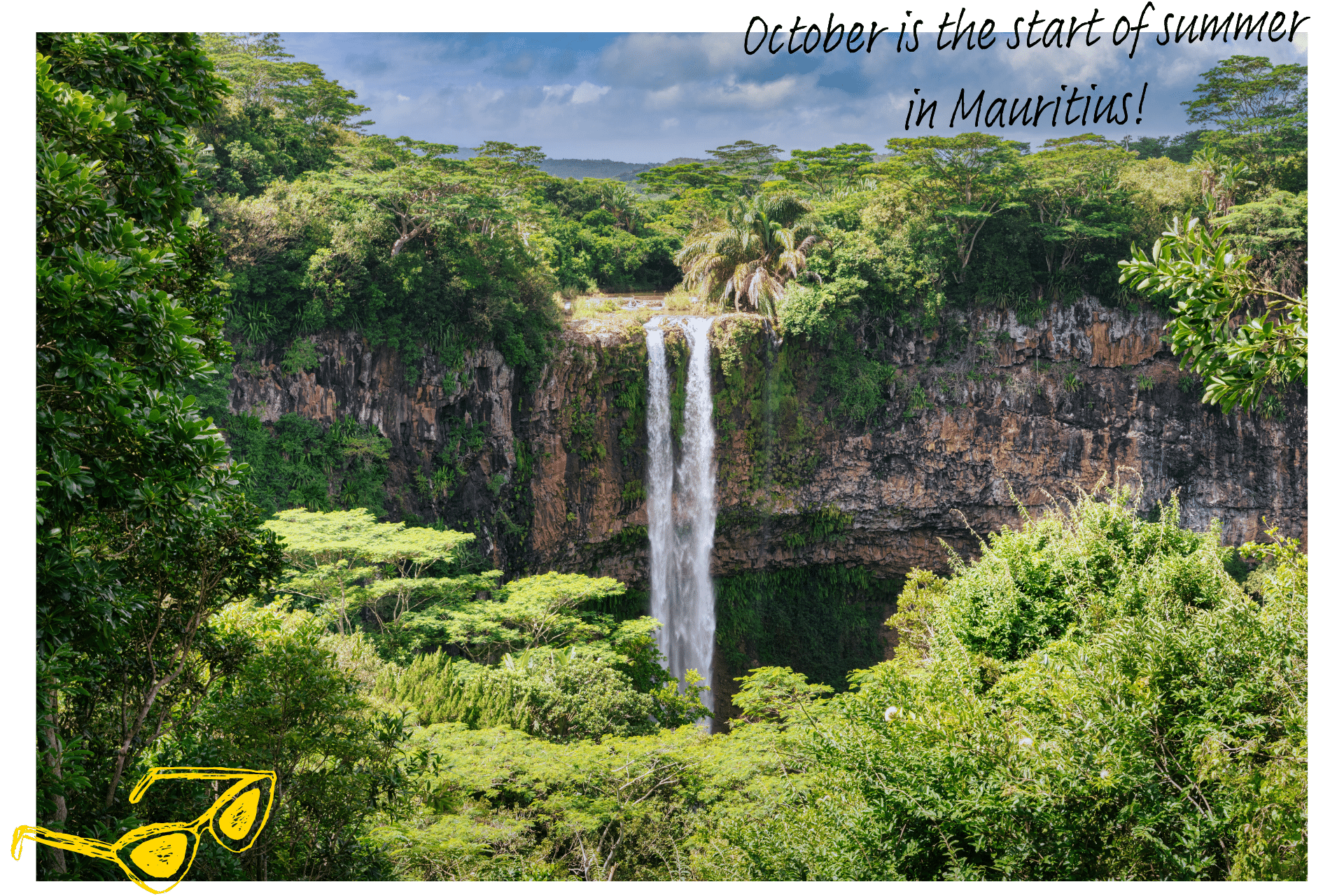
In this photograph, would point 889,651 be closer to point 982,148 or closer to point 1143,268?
point 982,148

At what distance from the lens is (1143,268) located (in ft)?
13.1

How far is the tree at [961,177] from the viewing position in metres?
17.9

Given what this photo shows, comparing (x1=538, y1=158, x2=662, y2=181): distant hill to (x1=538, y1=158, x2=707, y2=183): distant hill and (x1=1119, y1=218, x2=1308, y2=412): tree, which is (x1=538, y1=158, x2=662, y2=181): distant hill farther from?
(x1=1119, y1=218, x2=1308, y2=412): tree

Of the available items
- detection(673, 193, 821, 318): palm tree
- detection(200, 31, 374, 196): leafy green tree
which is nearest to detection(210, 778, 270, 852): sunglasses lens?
detection(200, 31, 374, 196): leafy green tree

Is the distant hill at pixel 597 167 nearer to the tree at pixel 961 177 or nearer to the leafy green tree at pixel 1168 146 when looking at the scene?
the tree at pixel 961 177

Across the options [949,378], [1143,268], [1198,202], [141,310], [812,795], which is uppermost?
[1198,202]

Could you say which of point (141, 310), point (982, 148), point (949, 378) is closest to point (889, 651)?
point (949, 378)

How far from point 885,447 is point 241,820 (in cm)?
1734

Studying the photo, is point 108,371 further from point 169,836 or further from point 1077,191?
point 1077,191

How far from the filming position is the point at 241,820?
12.7 ft

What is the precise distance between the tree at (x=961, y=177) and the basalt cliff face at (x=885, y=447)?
2065 mm

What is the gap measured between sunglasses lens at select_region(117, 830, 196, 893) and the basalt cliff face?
13.3m

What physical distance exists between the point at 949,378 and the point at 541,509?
9.77 metres

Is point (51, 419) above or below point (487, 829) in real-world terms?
above
